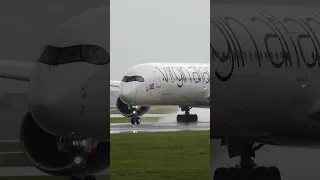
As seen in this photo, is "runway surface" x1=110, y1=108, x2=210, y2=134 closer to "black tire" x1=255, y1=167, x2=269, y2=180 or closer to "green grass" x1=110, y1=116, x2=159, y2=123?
"green grass" x1=110, y1=116, x2=159, y2=123

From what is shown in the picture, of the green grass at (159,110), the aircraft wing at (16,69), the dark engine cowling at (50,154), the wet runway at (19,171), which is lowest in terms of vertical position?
the wet runway at (19,171)

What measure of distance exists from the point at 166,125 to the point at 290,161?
40.0 inches

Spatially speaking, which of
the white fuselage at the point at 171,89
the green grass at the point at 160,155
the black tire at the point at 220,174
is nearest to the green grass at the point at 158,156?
the green grass at the point at 160,155

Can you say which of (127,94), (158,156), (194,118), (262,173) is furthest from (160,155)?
(262,173)

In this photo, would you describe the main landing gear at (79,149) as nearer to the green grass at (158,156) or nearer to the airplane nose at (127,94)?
the green grass at (158,156)

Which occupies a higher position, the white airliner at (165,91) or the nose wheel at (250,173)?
the white airliner at (165,91)

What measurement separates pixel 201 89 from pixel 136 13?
734 millimetres

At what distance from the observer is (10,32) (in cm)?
327

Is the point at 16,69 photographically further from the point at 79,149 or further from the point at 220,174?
the point at 220,174

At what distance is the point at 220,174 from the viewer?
3.53 meters

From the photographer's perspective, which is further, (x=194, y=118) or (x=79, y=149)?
(x=79, y=149)

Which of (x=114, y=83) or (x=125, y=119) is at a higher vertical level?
(x=114, y=83)

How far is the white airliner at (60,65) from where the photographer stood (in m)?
3.22

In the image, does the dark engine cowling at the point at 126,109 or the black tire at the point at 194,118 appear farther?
the black tire at the point at 194,118
